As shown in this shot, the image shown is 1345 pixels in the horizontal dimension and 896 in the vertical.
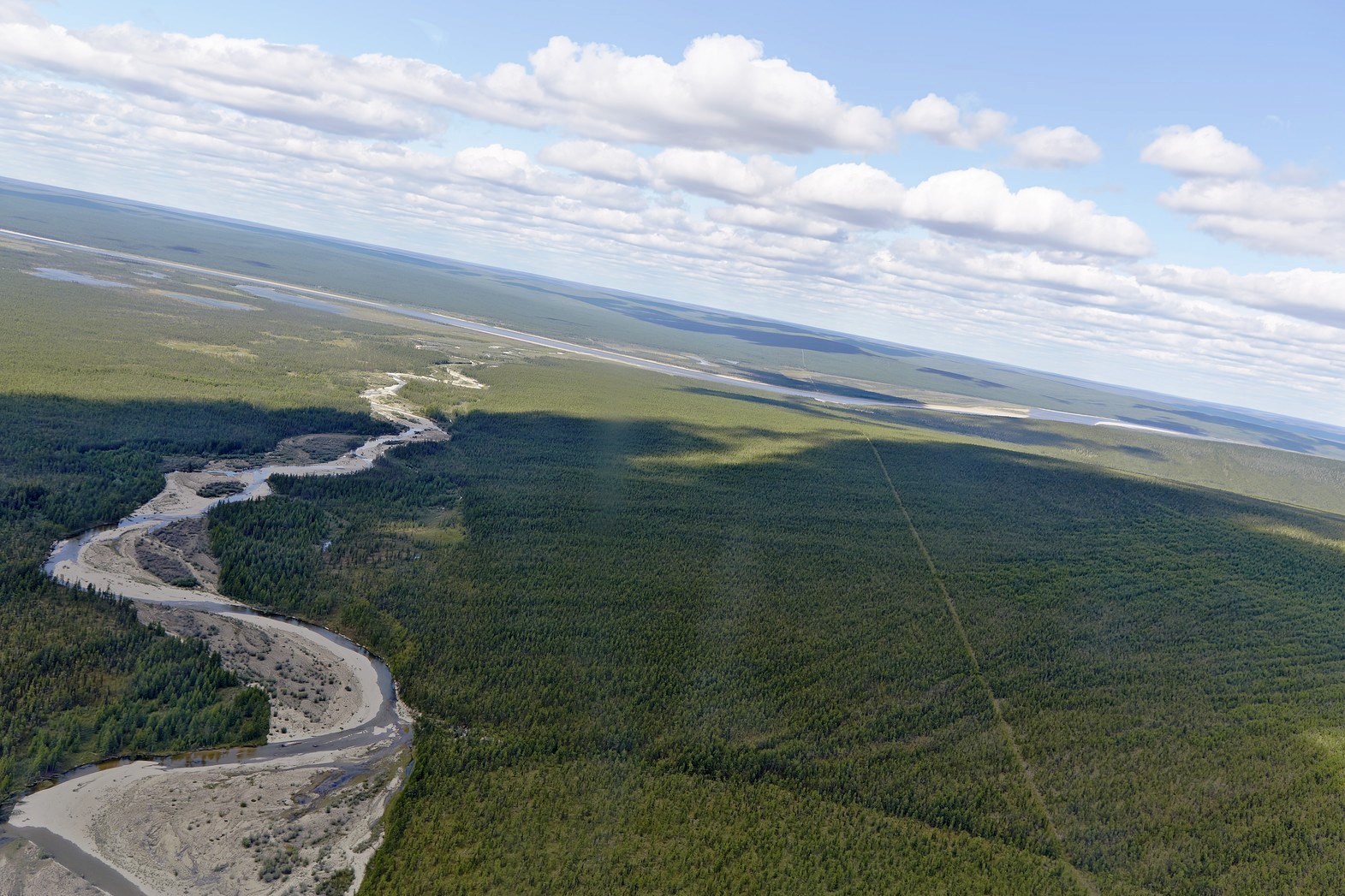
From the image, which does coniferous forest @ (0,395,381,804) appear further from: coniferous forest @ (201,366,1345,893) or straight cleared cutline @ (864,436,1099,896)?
straight cleared cutline @ (864,436,1099,896)

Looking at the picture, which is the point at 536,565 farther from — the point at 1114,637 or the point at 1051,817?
the point at 1114,637

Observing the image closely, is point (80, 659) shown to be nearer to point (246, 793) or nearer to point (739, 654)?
point (246, 793)

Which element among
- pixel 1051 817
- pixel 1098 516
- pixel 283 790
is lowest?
pixel 283 790

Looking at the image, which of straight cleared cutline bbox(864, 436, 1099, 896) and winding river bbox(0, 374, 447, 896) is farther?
straight cleared cutline bbox(864, 436, 1099, 896)

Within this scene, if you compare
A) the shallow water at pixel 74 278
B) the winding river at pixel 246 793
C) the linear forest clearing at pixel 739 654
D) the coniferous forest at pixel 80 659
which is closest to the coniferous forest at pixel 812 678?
the linear forest clearing at pixel 739 654

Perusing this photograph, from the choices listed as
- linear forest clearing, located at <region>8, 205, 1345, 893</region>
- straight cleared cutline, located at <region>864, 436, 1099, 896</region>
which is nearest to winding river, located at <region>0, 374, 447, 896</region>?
linear forest clearing, located at <region>8, 205, 1345, 893</region>

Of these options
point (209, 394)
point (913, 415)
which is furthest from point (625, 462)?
point (913, 415)

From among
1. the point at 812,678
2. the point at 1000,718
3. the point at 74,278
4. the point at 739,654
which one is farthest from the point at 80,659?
the point at 74,278

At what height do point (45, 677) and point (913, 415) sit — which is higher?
point (913, 415)
